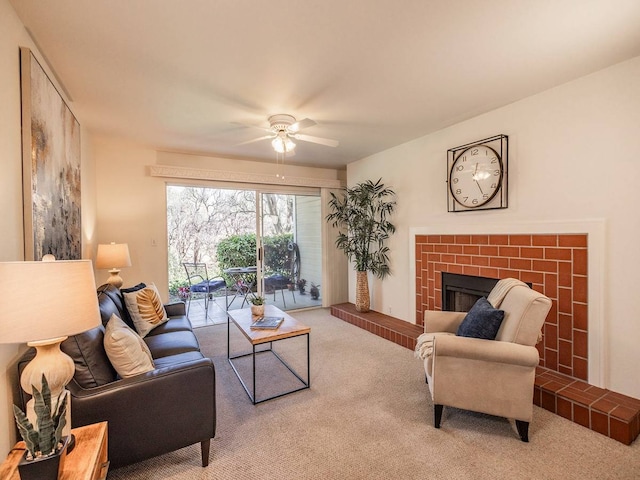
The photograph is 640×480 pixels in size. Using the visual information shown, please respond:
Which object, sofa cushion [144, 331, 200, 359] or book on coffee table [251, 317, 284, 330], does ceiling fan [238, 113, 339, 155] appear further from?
sofa cushion [144, 331, 200, 359]

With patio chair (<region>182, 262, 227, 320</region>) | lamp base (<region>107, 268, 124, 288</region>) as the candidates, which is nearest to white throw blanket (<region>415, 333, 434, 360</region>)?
lamp base (<region>107, 268, 124, 288</region>)

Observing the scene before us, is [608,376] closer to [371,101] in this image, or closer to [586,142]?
[586,142]

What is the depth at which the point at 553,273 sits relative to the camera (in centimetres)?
248

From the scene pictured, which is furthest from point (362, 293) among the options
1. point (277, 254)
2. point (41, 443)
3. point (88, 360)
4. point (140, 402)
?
point (41, 443)

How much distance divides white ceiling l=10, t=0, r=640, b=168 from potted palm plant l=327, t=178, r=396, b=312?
137 cm

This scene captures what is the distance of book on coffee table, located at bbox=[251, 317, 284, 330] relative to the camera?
263 cm

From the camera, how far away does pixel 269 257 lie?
16.0 ft

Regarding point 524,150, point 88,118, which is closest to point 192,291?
point 88,118

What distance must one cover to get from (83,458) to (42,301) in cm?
66

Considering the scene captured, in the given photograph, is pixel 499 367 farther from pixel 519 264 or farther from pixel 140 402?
pixel 140 402

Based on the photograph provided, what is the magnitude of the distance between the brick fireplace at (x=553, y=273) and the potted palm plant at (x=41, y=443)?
319 cm

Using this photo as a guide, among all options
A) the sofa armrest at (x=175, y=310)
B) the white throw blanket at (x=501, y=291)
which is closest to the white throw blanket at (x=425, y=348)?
the white throw blanket at (x=501, y=291)

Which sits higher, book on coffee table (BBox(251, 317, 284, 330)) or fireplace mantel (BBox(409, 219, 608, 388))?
fireplace mantel (BBox(409, 219, 608, 388))

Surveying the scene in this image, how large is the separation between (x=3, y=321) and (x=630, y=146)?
3500 millimetres
